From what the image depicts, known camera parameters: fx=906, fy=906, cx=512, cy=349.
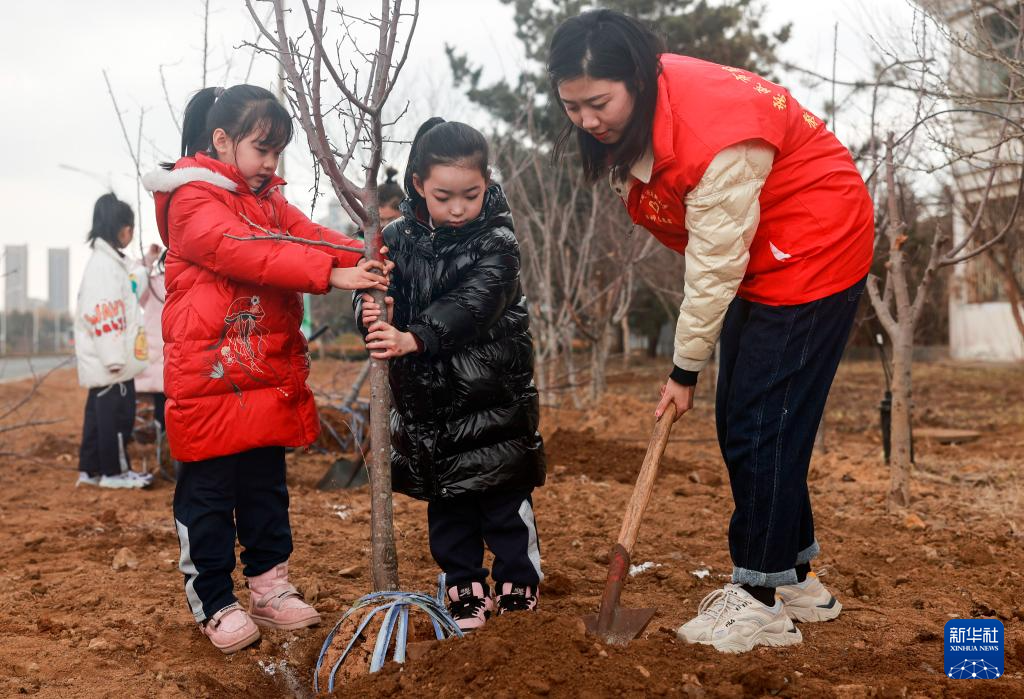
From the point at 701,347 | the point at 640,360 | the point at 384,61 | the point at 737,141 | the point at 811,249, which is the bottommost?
the point at 640,360

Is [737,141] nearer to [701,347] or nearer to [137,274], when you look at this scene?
[701,347]

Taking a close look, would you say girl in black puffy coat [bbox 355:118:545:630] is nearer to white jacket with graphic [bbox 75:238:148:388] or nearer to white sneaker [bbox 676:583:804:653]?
white sneaker [bbox 676:583:804:653]

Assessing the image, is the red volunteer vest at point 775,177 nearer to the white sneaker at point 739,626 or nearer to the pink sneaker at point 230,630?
the white sneaker at point 739,626

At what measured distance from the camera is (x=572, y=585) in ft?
10.8

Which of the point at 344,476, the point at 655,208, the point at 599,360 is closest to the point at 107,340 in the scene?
the point at 344,476

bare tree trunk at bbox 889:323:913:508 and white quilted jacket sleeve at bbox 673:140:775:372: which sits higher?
white quilted jacket sleeve at bbox 673:140:775:372

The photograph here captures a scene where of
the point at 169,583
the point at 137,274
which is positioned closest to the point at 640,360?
the point at 137,274

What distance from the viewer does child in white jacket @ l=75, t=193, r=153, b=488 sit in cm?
575

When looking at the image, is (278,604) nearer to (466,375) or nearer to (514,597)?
(514,597)

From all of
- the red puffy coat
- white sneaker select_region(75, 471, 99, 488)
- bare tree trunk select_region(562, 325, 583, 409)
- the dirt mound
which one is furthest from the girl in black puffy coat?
bare tree trunk select_region(562, 325, 583, 409)

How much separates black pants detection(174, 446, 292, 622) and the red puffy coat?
12 centimetres

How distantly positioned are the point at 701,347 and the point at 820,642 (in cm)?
91

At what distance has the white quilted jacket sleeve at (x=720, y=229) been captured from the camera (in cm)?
239

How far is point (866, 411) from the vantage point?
409 inches
